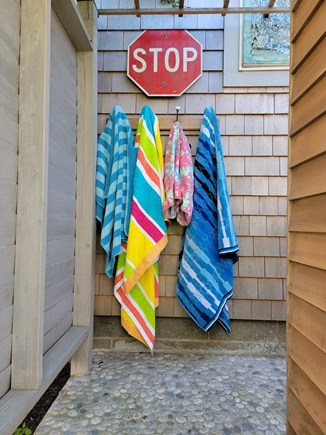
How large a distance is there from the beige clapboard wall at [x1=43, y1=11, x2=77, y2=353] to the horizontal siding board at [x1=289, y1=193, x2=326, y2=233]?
1062 mm

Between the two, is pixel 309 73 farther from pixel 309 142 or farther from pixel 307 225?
pixel 307 225

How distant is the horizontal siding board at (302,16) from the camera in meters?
1.03

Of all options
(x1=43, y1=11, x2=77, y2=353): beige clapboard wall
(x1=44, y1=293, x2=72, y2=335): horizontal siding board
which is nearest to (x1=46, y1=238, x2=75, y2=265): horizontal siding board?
(x1=43, y1=11, x2=77, y2=353): beige clapboard wall

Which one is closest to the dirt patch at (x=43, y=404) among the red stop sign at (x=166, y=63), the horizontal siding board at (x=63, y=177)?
the horizontal siding board at (x=63, y=177)

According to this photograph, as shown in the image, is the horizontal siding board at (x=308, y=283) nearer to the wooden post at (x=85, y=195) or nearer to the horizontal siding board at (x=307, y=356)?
the horizontal siding board at (x=307, y=356)

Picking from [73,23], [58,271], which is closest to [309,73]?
[73,23]

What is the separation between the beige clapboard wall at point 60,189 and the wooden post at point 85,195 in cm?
5

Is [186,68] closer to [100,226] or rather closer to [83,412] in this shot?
[100,226]

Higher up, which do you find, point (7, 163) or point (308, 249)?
point (7, 163)

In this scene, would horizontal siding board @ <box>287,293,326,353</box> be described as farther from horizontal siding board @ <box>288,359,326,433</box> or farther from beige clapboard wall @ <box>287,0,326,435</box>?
horizontal siding board @ <box>288,359,326,433</box>

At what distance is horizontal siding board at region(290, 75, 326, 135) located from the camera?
989 millimetres

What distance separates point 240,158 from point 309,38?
1.20 m

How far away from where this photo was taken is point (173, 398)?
1641 millimetres

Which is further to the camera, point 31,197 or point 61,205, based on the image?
point 61,205
